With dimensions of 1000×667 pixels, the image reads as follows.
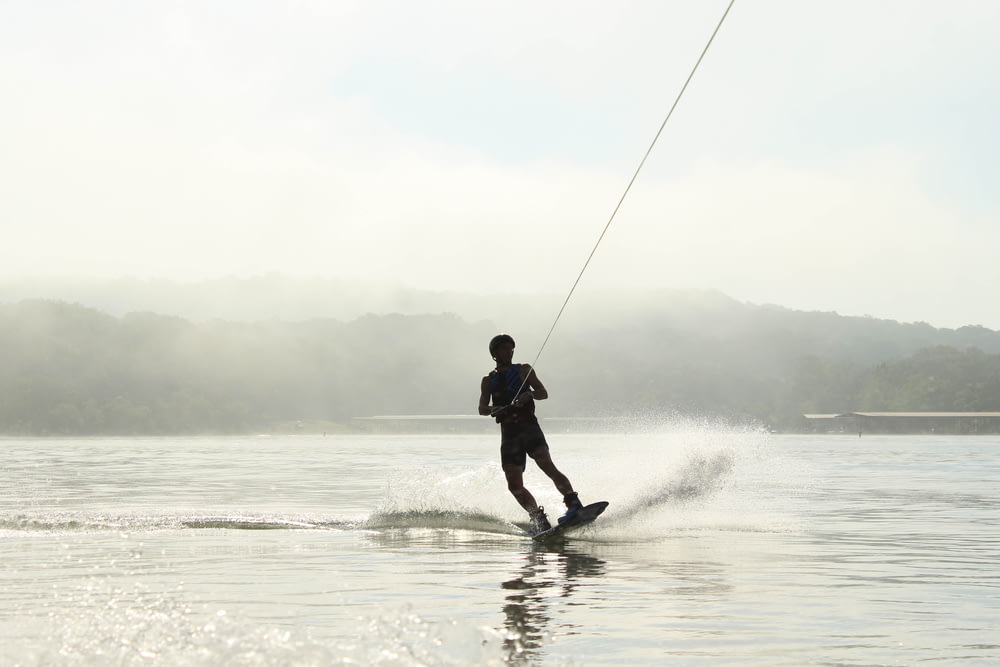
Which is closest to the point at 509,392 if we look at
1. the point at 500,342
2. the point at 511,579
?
the point at 500,342

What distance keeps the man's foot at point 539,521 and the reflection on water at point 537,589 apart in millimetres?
361

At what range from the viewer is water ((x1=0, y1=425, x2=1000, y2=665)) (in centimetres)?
632

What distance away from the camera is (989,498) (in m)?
21.1

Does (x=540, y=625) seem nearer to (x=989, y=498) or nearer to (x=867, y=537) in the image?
(x=867, y=537)

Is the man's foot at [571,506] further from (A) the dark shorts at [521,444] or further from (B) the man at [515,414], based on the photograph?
(A) the dark shorts at [521,444]

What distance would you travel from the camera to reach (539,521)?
12.9m

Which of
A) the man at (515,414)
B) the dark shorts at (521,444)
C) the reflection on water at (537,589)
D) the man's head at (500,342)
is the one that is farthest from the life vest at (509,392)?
the reflection on water at (537,589)

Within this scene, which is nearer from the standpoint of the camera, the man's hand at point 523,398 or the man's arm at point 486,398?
the man's hand at point 523,398

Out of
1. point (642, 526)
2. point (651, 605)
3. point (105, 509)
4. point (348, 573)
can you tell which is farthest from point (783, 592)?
point (105, 509)

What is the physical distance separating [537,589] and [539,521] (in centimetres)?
422

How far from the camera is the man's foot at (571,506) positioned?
12.5 metres

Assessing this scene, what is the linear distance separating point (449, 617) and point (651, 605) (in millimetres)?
1395

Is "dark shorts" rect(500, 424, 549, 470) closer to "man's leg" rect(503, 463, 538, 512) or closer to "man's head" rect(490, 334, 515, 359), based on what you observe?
"man's leg" rect(503, 463, 538, 512)

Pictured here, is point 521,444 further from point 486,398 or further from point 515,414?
point 486,398
